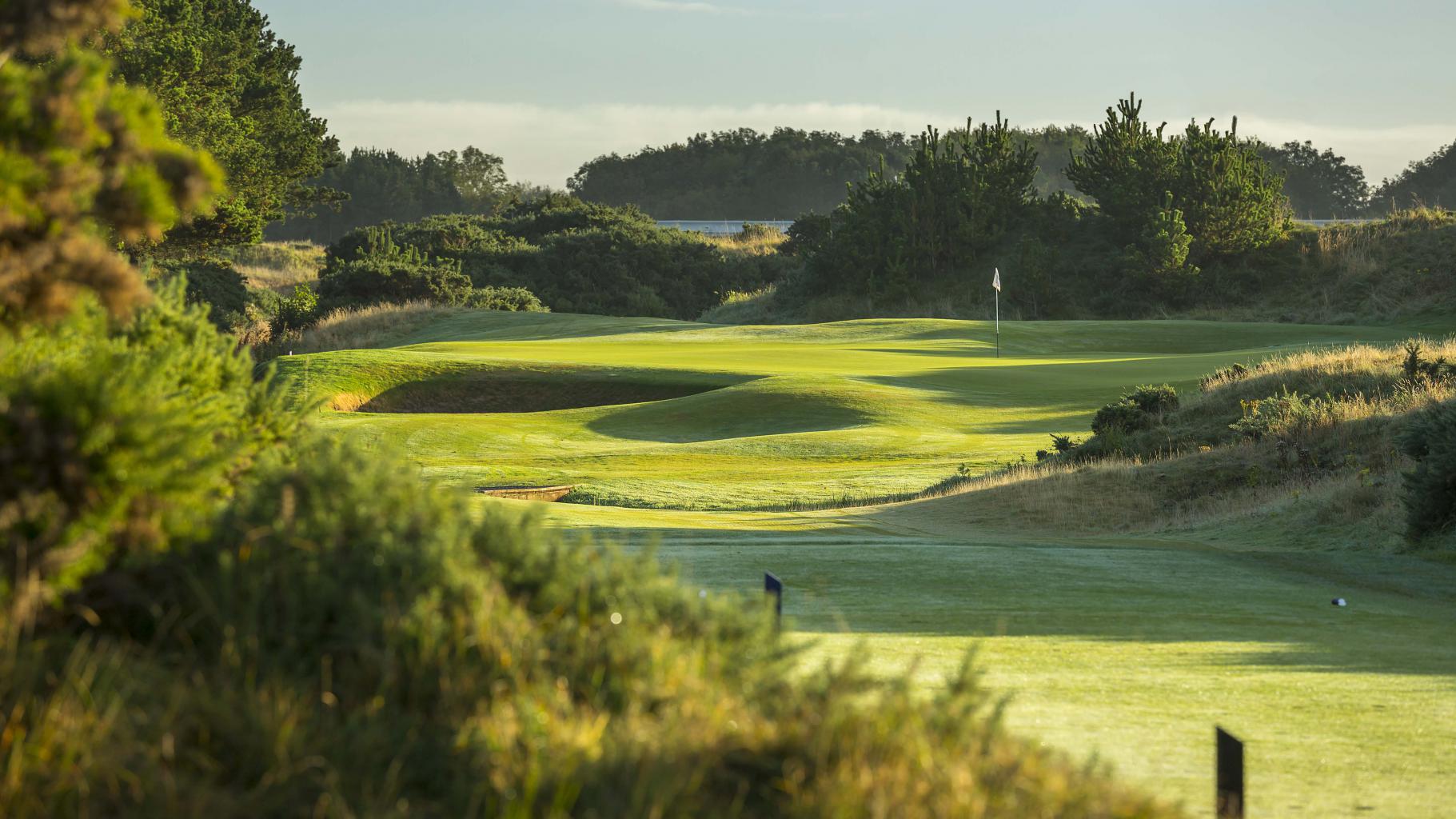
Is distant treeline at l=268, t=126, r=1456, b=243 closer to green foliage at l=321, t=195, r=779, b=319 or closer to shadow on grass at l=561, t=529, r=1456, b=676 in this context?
green foliage at l=321, t=195, r=779, b=319

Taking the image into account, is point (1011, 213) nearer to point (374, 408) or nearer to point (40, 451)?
point (374, 408)

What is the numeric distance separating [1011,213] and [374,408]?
127 ft

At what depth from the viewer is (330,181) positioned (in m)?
125

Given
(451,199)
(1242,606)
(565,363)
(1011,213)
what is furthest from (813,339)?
(451,199)

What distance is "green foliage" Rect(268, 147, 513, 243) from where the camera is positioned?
402ft

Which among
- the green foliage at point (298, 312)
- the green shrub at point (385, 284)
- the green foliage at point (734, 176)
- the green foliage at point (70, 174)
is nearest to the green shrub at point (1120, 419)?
the green foliage at point (70, 174)

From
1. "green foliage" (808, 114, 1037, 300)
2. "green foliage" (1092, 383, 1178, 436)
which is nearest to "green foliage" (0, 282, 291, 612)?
"green foliage" (1092, 383, 1178, 436)

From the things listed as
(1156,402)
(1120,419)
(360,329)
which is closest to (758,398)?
(1120,419)

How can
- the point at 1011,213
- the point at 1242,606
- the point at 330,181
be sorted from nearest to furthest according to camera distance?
the point at 1242,606
the point at 1011,213
the point at 330,181

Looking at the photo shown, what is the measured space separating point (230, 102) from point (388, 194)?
66030 mm

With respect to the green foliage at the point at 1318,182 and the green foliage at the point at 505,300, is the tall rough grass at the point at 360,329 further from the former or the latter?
the green foliage at the point at 1318,182

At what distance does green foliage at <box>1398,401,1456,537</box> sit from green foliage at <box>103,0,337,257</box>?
40393 mm

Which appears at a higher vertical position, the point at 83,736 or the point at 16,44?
the point at 16,44

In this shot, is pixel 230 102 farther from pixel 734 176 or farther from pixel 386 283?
pixel 734 176
